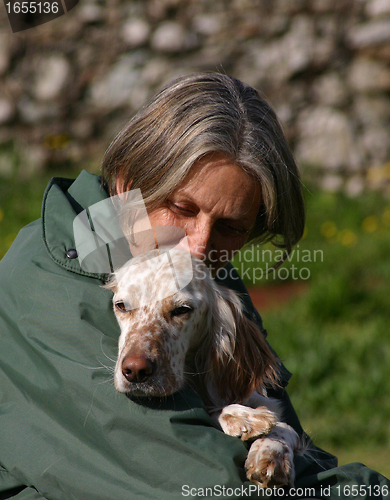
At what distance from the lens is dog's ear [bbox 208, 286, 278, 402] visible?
215 cm

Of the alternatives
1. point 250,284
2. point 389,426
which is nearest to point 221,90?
point 389,426

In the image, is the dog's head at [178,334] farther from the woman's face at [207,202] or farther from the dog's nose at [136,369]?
the woman's face at [207,202]

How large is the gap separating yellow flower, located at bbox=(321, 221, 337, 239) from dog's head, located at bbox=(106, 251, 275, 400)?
395 cm

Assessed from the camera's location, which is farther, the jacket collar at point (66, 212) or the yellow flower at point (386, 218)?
the yellow flower at point (386, 218)

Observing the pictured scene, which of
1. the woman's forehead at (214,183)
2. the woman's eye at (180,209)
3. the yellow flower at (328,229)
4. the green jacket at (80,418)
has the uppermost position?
the woman's forehead at (214,183)

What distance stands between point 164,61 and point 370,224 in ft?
9.76

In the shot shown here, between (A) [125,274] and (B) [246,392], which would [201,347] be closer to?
(B) [246,392]

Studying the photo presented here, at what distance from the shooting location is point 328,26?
6707 mm

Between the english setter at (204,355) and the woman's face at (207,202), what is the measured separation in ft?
0.39

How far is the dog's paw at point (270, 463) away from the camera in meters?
1.65

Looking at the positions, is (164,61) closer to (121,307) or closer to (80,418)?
(121,307)

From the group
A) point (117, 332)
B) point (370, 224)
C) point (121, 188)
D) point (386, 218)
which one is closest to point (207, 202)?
point (121, 188)

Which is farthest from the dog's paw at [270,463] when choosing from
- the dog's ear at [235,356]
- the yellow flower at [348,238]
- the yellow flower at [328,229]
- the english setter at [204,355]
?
the yellow flower at [328,229]

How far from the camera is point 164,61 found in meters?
6.68
